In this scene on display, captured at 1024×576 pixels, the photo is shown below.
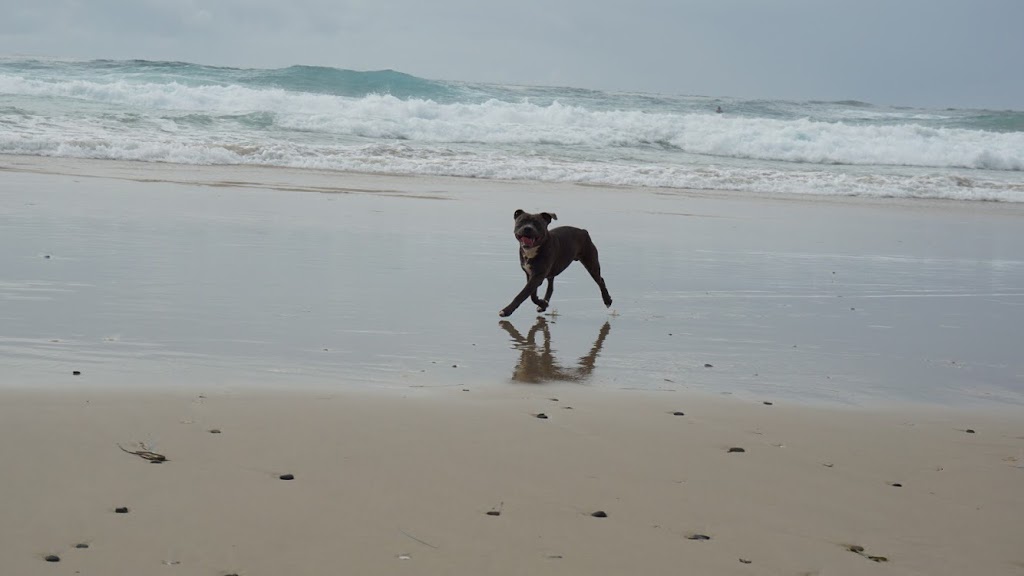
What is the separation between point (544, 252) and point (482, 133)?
68.8 ft

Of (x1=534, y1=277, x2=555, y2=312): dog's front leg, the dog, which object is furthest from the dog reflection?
(x1=534, y1=277, x2=555, y2=312): dog's front leg

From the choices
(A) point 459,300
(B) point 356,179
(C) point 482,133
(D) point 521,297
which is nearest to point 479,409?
(D) point 521,297

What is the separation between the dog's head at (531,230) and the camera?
6594 mm

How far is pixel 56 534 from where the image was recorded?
8.99 feet

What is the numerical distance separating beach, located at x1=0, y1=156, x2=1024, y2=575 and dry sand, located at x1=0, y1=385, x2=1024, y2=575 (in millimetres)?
12

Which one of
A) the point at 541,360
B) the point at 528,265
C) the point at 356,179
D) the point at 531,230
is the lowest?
the point at 541,360

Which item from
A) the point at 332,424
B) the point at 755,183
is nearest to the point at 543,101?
the point at 755,183

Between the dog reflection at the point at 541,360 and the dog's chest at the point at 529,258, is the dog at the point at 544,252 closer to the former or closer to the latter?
the dog's chest at the point at 529,258

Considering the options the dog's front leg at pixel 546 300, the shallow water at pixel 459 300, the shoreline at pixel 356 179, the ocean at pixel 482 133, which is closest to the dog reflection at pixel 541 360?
the shallow water at pixel 459 300

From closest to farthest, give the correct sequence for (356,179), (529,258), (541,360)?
(541,360) → (529,258) → (356,179)

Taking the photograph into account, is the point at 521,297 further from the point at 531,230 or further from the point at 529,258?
the point at 531,230

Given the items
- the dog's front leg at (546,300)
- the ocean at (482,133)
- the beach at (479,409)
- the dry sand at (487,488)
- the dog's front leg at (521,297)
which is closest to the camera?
the dry sand at (487,488)

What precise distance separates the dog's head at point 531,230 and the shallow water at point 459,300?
539mm

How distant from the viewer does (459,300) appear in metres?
7.01
